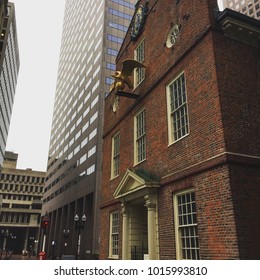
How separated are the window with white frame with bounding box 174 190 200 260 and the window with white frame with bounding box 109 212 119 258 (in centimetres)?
583

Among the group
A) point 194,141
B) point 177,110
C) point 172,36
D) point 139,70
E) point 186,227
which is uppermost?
point 139,70

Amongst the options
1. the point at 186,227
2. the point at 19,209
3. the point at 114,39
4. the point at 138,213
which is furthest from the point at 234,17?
Result: the point at 19,209

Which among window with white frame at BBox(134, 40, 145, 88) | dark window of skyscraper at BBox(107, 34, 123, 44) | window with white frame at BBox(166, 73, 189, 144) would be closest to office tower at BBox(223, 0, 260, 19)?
dark window of skyscraper at BBox(107, 34, 123, 44)

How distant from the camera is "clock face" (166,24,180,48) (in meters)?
12.8

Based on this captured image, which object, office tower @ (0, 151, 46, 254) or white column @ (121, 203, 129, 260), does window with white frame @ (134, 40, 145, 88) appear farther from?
office tower @ (0, 151, 46, 254)

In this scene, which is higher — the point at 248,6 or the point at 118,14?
the point at 248,6

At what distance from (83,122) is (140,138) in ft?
167

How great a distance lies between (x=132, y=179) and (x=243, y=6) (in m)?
97.8

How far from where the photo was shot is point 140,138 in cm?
1478

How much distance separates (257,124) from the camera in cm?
984

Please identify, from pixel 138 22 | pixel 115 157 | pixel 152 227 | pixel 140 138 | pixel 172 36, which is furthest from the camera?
pixel 115 157

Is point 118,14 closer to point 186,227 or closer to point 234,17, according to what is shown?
point 234,17
